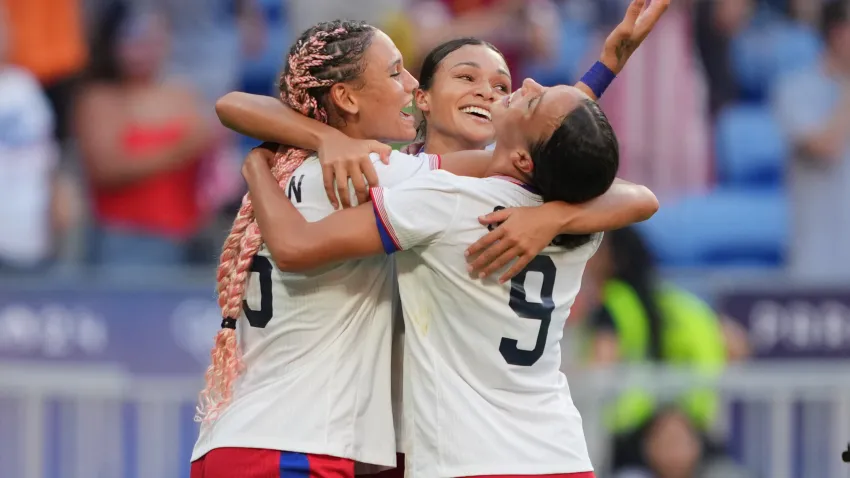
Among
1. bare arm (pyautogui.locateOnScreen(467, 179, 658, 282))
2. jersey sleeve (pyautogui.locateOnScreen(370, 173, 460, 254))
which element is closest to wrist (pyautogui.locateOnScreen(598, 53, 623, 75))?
bare arm (pyautogui.locateOnScreen(467, 179, 658, 282))

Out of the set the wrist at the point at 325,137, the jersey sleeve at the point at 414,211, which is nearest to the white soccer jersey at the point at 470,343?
the jersey sleeve at the point at 414,211

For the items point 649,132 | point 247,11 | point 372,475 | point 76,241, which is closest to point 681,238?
point 649,132

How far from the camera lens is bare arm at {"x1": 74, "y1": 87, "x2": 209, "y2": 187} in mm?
7699

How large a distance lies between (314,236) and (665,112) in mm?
5033

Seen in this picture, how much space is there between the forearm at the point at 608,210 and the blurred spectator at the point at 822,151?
184 inches

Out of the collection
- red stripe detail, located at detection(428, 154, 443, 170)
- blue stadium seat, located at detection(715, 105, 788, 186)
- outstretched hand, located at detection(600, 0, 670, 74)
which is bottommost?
red stripe detail, located at detection(428, 154, 443, 170)

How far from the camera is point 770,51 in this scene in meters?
7.68

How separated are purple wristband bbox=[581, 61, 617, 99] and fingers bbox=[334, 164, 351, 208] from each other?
0.70 m

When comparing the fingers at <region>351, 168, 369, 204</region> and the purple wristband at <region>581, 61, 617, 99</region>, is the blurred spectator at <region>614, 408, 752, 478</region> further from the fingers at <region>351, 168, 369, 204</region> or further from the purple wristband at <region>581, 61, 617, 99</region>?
the fingers at <region>351, 168, 369, 204</region>

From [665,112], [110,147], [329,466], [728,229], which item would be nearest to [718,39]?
[665,112]

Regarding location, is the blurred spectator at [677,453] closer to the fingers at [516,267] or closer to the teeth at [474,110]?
the teeth at [474,110]

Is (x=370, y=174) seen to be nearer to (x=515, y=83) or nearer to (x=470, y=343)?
(x=470, y=343)

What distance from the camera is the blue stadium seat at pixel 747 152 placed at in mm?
7562

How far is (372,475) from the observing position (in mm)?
3148
